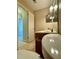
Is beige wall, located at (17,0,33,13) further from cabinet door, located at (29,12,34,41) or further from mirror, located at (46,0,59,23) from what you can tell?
mirror, located at (46,0,59,23)

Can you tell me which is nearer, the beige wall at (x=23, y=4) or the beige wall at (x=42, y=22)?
the beige wall at (x=23, y=4)

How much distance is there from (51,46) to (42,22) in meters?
0.22

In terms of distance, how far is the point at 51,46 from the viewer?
2.65 feet

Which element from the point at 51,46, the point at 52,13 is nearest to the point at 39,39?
the point at 51,46

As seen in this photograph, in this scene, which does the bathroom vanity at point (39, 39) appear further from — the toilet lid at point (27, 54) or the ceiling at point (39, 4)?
the ceiling at point (39, 4)

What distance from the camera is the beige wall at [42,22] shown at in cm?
85

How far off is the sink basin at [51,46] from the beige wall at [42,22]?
0.08 metres

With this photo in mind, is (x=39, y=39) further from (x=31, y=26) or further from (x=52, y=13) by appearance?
(x=52, y=13)

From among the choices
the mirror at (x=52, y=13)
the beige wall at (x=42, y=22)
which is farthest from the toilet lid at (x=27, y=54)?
the mirror at (x=52, y=13)
